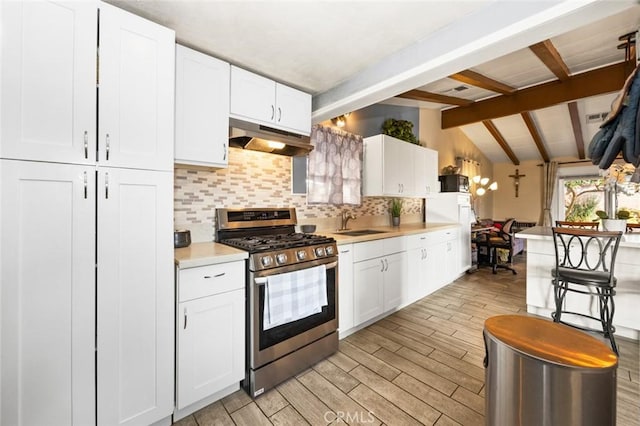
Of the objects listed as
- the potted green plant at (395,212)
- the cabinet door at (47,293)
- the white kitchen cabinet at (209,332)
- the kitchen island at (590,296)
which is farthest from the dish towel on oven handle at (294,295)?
the kitchen island at (590,296)

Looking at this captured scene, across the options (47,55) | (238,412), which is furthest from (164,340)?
(47,55)

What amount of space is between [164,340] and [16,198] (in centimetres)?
98

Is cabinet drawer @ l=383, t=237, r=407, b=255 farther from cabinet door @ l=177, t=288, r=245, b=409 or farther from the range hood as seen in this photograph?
cabinet door @ l=177, t=288, r=245, b=409

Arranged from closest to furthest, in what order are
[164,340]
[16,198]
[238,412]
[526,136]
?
[16,198], [164,340], [238,412], [526,136]

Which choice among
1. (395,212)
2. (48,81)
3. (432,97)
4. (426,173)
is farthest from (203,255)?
(432,97)

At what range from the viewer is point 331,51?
6.54 ft

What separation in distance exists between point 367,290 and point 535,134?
6671 mm

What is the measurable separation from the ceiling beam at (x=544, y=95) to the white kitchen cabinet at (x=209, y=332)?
5592mm

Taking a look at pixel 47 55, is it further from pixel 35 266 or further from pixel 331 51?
pixel 331 51

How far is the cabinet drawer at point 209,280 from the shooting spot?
1587 mm

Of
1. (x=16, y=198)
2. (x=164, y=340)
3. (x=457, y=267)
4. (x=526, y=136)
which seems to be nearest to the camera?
(x=16, y=198)

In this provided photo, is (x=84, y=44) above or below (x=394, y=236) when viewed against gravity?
above

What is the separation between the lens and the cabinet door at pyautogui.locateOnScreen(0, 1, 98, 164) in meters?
1.14

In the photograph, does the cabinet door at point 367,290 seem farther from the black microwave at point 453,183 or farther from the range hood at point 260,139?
the black microwave at point 453,183
